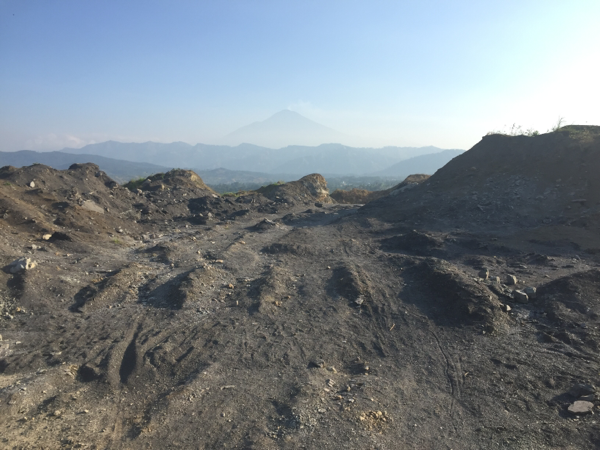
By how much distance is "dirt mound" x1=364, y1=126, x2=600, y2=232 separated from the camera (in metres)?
16.2

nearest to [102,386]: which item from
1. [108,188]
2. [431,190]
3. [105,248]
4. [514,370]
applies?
[514,370]

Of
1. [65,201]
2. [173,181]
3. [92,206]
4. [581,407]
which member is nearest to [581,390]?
[581,407]

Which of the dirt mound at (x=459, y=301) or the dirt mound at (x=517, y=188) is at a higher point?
the dirt mound at (x=517, y=188)

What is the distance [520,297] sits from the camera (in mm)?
9000

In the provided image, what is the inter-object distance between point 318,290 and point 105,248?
8.69m

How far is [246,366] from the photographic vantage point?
22.2ft

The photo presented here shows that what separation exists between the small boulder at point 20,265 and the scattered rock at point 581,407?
12335mm

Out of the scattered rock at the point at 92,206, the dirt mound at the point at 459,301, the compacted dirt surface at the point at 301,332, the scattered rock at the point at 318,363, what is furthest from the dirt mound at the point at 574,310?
the scattered rock at the point at 92,206

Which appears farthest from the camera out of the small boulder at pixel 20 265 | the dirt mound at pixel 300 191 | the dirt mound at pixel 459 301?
the dirt mound at pixel 300 191

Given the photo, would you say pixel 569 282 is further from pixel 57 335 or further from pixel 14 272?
pixel 14 272

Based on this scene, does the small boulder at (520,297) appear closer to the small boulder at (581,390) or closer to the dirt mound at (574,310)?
the dirt mound at (574,310)

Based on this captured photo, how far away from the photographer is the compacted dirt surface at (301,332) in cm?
521

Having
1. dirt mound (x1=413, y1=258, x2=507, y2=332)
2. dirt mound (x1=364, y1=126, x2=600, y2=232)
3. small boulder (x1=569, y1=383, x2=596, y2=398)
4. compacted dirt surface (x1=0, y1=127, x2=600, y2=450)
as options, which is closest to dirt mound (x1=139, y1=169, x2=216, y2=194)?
A: compacted dirt surface (x1=0, y1=127, x2=600, y2=450)

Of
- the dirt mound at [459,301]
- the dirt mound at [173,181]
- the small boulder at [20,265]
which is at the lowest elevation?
the dirt mound at [459,301]
